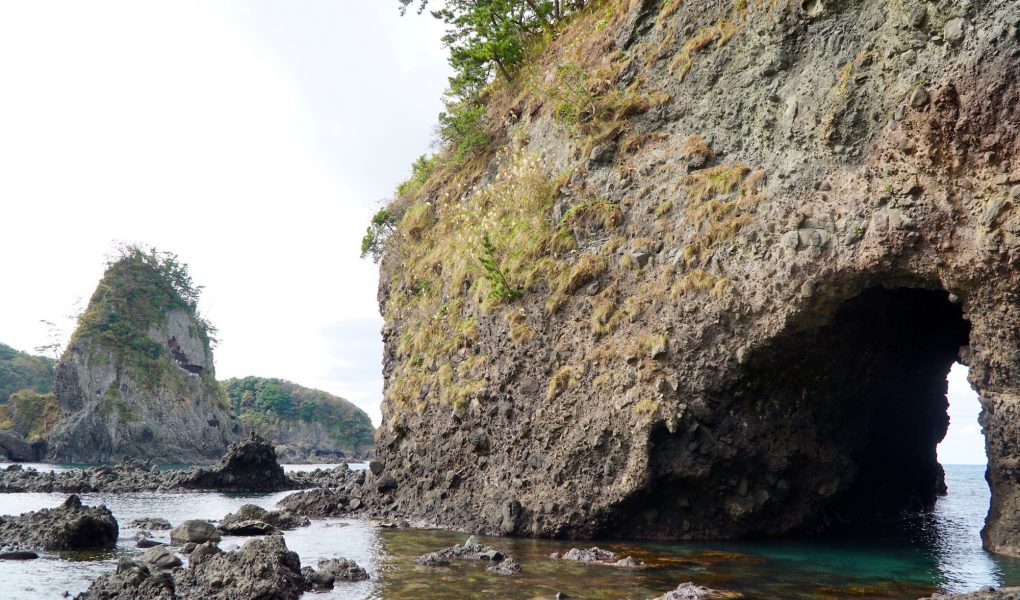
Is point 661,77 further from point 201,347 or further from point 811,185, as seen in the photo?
point 201,347

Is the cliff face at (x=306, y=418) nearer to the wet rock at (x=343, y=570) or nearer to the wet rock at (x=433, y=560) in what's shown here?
the wet rock at (x=433, y=560)

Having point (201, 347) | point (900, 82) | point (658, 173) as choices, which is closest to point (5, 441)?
point (201, 347)

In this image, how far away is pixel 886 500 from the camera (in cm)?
1855

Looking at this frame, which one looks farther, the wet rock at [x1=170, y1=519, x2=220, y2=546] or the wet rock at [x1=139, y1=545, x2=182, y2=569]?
the wet rock at [x1=170, y1=519, x2=220, y2=546]

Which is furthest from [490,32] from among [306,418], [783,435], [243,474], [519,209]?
[306,418]

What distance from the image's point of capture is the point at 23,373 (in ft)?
307

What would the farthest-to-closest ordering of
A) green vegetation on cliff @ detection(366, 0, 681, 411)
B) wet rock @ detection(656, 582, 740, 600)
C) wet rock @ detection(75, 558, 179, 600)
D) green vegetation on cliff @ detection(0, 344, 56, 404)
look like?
1. green vegetation on cliff @ detection(0, 344, 56, 404)
2. green vegetation on cliff @ detection(366, 0, 681, 411)
3. wet rock @ detection(75, 558, 179, 600)
4. wet rock @ detection(656, 582, 740, 600)

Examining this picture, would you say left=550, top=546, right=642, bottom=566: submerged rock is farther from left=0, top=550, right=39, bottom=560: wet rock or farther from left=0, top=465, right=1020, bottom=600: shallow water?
left=0, top=550, right=39, bottom=560: wet rock

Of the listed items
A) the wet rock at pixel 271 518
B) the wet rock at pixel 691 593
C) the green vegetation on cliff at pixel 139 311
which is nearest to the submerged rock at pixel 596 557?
the wet rock at pixel 691 593

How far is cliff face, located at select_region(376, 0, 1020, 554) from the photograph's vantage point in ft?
35.9

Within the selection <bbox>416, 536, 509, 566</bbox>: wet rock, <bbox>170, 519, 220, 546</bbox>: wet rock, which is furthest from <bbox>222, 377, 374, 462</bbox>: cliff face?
<bbox>416, 536, 509, 566</bbox>: wet rock

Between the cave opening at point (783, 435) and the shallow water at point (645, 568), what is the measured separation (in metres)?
0.80

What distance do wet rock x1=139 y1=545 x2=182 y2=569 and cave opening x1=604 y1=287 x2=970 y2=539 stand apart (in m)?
7.66

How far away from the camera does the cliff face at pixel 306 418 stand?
107m
